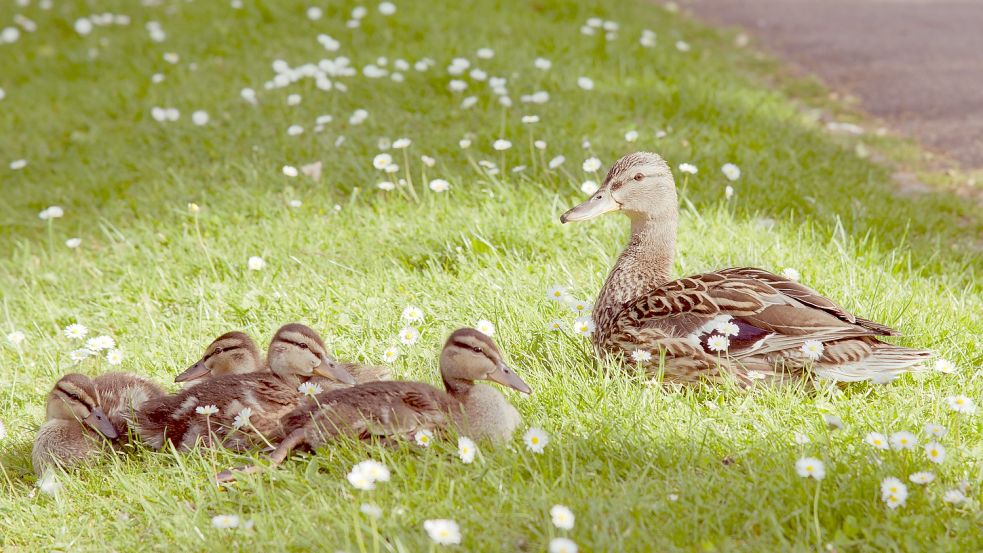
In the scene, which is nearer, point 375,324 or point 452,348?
point 452,348

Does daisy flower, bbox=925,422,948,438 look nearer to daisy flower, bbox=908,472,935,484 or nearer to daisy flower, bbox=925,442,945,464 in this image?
daisy flower, bbox=925,442,945,464

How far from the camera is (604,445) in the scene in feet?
12.5

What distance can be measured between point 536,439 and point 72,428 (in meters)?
1.97

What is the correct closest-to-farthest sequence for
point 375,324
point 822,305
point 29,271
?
→ point 822,305
point 375,324
point 29,271

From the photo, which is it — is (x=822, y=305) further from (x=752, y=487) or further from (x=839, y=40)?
(x=839, y=40)

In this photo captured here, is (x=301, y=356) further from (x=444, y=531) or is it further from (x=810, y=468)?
(x=810, y=468)

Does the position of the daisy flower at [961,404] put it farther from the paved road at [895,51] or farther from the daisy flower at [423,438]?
the paved road at [895,51]

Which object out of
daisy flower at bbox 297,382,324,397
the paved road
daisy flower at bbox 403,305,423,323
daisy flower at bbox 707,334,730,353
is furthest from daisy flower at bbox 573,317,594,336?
the paved road

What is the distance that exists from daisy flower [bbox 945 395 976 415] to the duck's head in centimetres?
156

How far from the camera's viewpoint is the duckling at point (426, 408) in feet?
12.6

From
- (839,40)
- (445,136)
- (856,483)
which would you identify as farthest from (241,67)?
(856,483)

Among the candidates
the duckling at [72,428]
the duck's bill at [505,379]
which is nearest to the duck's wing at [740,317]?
Answer: the duck's bill at [505,379]

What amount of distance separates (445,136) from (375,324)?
285 cm

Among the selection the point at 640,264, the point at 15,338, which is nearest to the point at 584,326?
the point at 640,264
